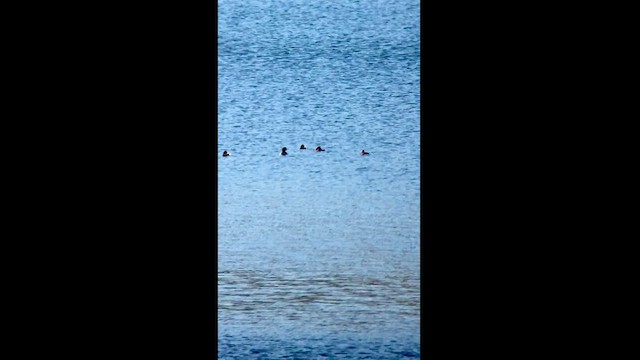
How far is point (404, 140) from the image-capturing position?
4480 millimetres

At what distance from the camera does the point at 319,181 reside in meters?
4.09

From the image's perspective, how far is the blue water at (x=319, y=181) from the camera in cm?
274

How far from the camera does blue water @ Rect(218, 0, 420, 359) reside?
9.00 feet
